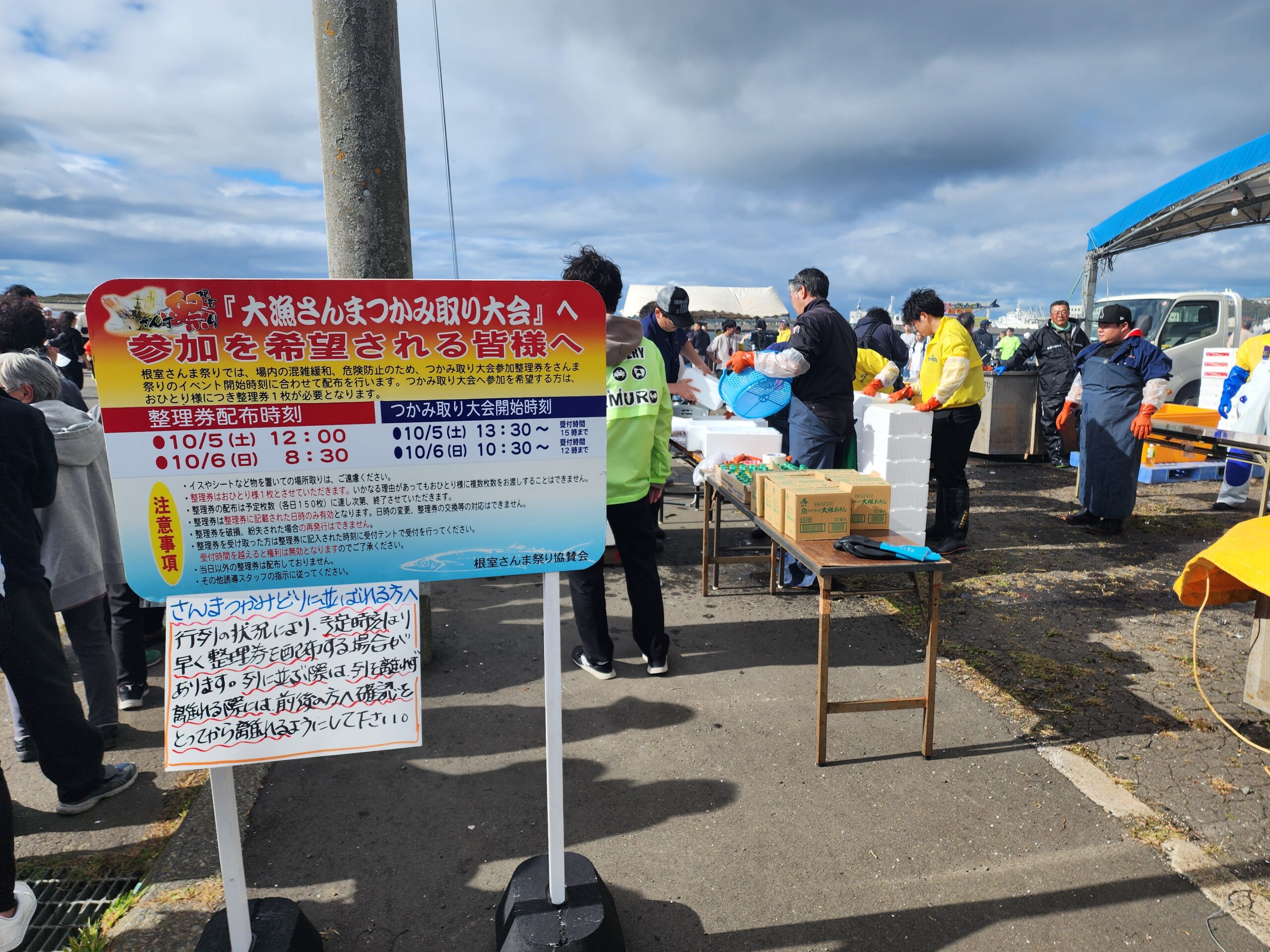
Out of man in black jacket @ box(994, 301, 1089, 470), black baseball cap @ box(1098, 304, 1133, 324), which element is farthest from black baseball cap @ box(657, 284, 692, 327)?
man in black jacket @ box(994, 301, 1089, 470)

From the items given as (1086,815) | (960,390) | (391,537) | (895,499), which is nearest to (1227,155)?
(960,390)

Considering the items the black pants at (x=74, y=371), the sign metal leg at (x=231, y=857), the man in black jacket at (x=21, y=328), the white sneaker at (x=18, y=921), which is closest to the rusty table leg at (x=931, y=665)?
the sign metal leg at (x=231, y=857)

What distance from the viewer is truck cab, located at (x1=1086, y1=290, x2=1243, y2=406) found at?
35.1 ft

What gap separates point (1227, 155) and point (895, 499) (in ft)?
26.4

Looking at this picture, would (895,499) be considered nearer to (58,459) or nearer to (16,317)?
(58,459)

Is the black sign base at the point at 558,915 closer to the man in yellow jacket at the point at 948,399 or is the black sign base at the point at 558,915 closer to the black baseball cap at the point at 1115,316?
the man in yellow jacket at the point at 948,399

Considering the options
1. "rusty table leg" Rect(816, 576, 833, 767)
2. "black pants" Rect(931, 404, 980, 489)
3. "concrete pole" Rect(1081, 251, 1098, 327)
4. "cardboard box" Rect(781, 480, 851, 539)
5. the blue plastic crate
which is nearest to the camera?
"rusty table leg" Rect(816, 576, 833, 767)

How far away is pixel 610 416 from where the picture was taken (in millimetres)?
3500

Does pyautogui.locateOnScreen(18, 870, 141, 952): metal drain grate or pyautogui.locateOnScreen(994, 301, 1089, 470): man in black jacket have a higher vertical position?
pyautogui.locateOnScreen(994, 301, 1089, 470): man in black jacket

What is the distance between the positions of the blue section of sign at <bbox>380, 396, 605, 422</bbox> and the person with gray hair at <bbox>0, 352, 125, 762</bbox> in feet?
6.12

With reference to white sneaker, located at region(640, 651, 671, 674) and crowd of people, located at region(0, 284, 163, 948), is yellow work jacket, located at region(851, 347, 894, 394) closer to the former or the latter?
white sneaker, located at region(640, 651, 671, 674)

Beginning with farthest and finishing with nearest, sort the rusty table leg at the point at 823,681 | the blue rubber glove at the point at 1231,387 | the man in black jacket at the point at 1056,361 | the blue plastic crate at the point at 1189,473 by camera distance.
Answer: the man in black jacket at the point at 1056,361, the blue plastic crate at the point at 1189,473, the blue rubber glove at the point at 1231,387, the rusty table leg at the point at 823,681

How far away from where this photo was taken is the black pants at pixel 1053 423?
956cm

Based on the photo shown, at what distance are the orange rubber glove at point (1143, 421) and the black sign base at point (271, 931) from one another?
22.2ft
